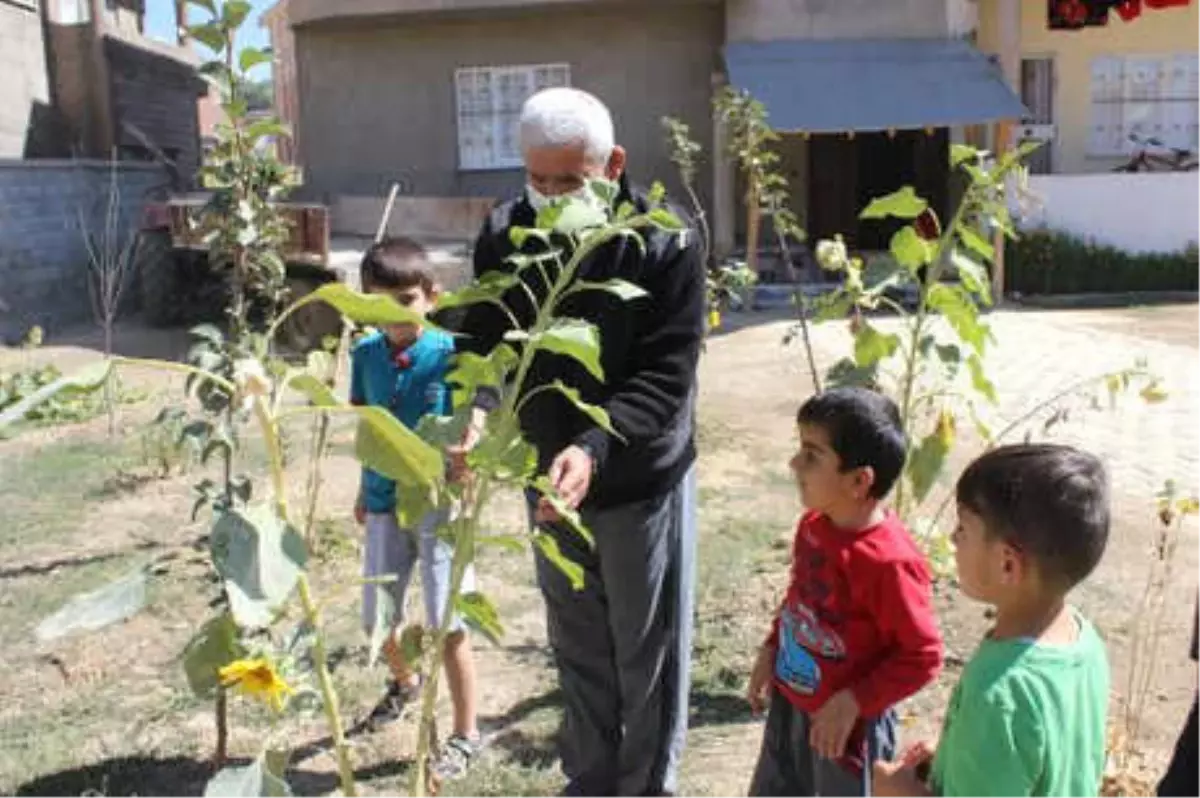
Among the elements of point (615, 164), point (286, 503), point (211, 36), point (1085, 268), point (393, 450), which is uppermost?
point (211, 36)

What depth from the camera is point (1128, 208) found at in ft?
45.6

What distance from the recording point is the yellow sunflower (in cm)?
154

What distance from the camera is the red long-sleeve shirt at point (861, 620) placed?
6.61ft

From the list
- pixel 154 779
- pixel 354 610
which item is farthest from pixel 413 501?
pixel 354 610

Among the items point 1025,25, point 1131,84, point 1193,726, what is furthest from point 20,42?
point 1193,726

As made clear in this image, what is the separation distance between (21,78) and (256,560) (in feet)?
49.4

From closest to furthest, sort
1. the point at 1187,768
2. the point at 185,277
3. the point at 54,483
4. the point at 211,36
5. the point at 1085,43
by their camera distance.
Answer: the point at 1187,768
the point at 211,36
the point at 54,483
the point at 185,277
the point at 1085,43

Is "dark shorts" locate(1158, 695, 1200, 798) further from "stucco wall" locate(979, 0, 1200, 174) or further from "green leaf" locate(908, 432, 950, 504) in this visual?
"stucco wall" locate(979, 0, 1200, 174)

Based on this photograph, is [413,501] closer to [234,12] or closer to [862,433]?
[862,433]

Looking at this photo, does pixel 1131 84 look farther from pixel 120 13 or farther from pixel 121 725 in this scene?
pixel 121 725

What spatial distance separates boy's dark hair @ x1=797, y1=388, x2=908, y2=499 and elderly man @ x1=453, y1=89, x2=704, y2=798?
0.38m

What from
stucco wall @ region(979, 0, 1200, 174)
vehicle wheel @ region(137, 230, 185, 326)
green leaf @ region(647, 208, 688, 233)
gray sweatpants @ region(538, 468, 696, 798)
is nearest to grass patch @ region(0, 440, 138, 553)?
gray sweatpants @ region(538, 468, 696, 798)

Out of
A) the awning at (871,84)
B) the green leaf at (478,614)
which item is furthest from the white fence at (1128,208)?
the green leaf at (478,614)

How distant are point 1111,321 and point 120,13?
1334cm
